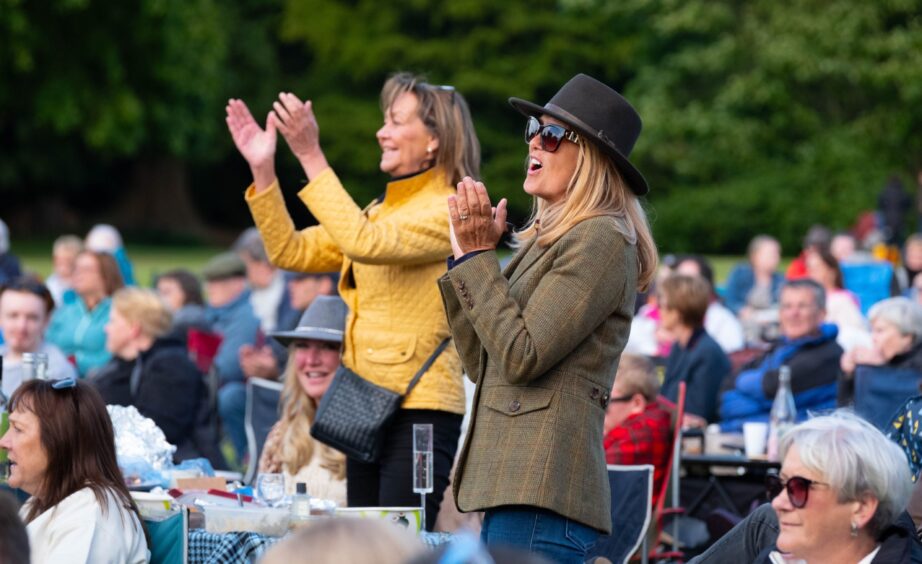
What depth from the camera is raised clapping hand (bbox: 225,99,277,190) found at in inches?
183

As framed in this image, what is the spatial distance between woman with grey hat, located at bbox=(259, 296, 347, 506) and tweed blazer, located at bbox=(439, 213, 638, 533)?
7.33 feet

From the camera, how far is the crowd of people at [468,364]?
A: 3465mm

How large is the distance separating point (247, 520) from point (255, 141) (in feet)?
4.00

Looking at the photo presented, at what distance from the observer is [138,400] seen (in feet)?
24.2

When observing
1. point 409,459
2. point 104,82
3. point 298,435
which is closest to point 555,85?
Answer: point 104,82

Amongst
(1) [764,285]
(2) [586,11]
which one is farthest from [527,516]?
(2) [586,11]

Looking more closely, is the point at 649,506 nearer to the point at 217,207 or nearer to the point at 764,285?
the point at 764,285

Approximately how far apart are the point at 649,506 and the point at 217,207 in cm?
4424

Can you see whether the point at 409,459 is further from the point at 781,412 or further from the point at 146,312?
the point at 146,312

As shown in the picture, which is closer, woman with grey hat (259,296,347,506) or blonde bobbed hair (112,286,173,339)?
woman with grey hat (259,296,347,506)

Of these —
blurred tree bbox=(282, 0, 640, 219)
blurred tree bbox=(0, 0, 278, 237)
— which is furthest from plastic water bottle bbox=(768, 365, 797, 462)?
blurred tree bbox=(282, 0, 640, 219)

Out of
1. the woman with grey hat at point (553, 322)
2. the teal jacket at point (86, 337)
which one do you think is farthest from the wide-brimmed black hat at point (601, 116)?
the teal jacket at point (86, 337)

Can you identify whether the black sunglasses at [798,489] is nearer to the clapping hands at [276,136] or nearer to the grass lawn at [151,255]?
the clapping hands at [276,136]

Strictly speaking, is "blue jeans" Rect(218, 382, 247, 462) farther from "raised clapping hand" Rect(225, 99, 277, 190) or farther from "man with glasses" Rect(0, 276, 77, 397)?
"raised clapping hand" Rect(225, 99, 277, 190)
